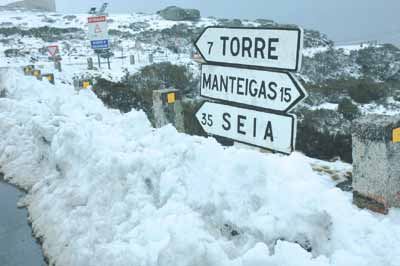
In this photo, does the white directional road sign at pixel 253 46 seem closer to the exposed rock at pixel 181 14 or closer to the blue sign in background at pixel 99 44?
the blue sign in background at pixel 99 44

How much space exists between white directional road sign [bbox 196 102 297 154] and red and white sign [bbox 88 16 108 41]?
1868 centimetres

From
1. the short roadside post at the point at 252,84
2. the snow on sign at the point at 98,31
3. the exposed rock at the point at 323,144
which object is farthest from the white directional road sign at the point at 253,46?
the snow on sign at the point at 98,31

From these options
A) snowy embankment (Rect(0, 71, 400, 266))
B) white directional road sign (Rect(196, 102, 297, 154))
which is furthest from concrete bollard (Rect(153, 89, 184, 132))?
white directional road sign (Rect(196, 102, 297, 154))

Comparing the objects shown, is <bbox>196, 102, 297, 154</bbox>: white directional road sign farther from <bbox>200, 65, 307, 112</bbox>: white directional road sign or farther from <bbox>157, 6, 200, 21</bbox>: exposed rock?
<bbox>157, 6, 200, 21</bbox>: exposed rock

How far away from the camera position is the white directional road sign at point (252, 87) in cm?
297

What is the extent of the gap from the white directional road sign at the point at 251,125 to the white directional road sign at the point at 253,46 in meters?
0.41

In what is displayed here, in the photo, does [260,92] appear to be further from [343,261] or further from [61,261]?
[61,261]

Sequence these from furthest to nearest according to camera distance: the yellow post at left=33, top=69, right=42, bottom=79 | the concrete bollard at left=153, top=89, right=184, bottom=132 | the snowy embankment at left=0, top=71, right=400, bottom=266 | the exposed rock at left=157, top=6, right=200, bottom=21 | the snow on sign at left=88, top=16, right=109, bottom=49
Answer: the exposed rock at left=157, top=6, right=200, bottom=21 < the snow on sign at left=88, top=16, right=109, bottom=49 < the yellow post at left=33, top=69, right=42, bottom=79 < the concrete bollard at left=153, top=89, right=184, bottom=132 < the snowy embankment at left=0, top=71, right=400, bottom=266

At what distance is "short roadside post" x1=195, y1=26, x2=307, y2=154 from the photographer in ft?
9.73

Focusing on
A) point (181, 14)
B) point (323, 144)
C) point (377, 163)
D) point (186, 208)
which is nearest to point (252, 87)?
point (186, 208)

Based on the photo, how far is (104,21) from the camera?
68.4 ft

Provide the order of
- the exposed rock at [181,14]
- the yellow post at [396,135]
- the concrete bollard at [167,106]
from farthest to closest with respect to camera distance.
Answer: the exposed rock at [181,14] → the concrete bollard at [167,106] → the yellow post at [396,135]

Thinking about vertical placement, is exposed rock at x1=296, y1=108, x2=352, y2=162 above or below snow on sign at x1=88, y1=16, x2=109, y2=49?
below

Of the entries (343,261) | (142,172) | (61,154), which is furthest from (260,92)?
(61,154)
